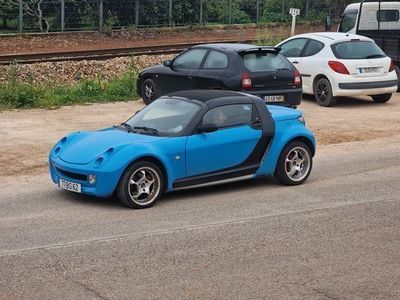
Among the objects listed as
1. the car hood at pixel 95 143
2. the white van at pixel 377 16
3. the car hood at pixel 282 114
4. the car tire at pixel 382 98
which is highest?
the white van at pixel 377 16

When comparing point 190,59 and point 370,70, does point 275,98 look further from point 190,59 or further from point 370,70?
point 370,70

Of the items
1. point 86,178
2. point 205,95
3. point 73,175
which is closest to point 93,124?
point 205,95

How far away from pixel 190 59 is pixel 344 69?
352 centimetres

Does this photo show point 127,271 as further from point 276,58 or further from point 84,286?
point 276,58

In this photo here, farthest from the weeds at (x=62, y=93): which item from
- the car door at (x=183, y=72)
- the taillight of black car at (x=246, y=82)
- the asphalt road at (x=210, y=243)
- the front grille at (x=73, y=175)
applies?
the front grille at (x=73, y=175)

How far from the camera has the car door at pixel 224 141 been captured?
10391 millimetres

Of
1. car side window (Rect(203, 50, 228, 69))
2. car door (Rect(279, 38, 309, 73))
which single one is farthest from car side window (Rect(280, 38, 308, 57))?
car side window (Rect(203, 50, 228, 69))

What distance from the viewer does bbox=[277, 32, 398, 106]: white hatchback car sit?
18797 mm

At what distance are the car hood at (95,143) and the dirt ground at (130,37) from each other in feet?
75.5

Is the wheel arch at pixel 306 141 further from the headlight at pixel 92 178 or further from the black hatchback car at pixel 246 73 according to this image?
the black hatchback car at pixel 246 73

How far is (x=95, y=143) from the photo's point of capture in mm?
10211

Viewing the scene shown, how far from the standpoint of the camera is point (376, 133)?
16.0 metres

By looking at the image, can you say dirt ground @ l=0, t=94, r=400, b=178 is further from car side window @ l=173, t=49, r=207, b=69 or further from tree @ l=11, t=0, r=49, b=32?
tree @ l=11, t=0, r=49, b=32

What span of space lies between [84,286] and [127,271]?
0.53 metres
